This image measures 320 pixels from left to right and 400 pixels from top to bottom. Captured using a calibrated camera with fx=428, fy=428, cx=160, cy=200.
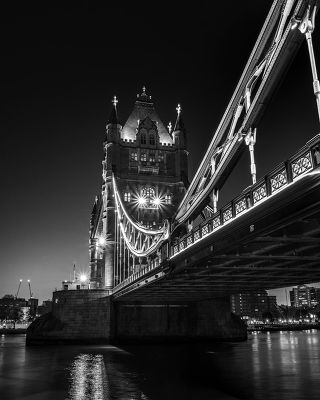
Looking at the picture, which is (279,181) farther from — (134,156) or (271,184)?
(134,156)

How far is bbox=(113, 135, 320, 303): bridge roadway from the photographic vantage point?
11562 mm

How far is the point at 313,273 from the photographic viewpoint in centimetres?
2639

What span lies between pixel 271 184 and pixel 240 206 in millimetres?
2646

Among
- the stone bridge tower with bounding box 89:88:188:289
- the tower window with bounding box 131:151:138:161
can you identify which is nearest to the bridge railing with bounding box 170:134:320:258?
the stone bridge tower with bounding box 89:88:188:289

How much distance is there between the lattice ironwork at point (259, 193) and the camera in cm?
1346

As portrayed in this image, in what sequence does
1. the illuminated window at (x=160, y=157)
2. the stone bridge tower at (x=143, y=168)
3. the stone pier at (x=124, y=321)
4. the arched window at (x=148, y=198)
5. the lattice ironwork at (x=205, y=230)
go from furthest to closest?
the illuminated window at (x=160, y=157)
the stone bridge tower at (x=143, y=168)
the arched window at (x=148, y=198)
the stone pier at (x=124, y=321)
the lattice ironwork at (x=205, y=230)

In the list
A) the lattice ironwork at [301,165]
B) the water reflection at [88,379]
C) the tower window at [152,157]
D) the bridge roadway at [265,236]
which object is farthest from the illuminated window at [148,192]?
the lattice ironwork at [301,165]

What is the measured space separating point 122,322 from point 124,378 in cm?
2877

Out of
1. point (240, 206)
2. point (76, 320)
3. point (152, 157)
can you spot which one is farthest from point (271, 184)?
point (152, 157)

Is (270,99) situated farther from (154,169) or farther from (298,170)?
(154,169)

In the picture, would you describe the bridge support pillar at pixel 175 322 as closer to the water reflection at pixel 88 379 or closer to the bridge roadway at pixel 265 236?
the water reflection at pixel 88 379

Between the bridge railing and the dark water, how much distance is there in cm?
841

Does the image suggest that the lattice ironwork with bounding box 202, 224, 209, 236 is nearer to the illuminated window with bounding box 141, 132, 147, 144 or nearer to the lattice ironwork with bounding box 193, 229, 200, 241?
the lattice ironwork with bounding box 193, 229, 200, 241

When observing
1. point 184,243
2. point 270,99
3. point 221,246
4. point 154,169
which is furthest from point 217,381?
point 154,169
